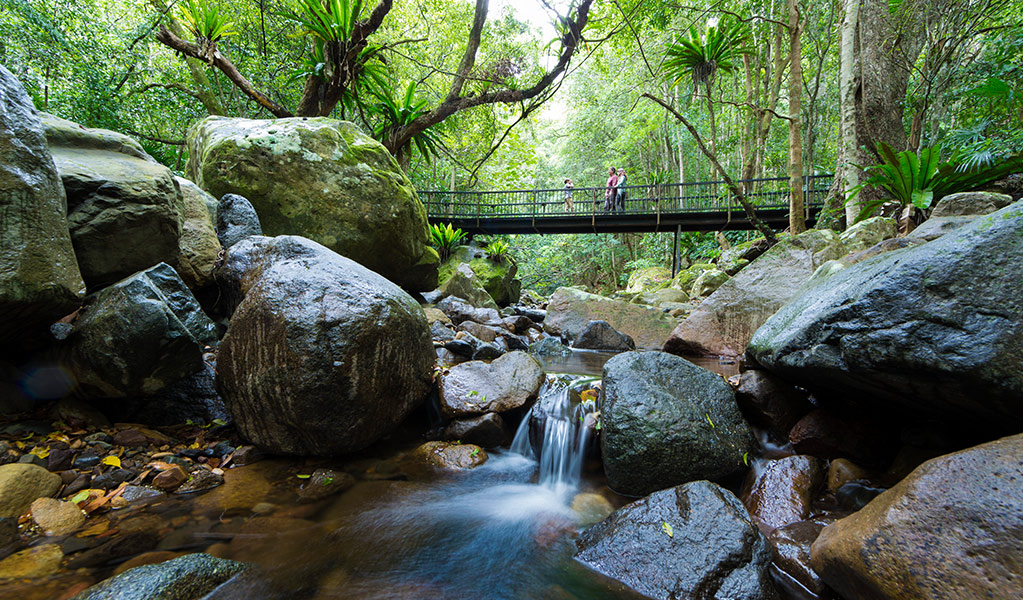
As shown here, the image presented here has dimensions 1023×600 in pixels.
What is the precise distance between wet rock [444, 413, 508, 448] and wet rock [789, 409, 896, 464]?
2.10 m

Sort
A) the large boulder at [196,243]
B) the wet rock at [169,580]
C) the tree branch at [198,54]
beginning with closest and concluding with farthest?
1. the wet rock at [169,580]
2. the large boulder at [196,243]
3. the tree branch at [198,54]

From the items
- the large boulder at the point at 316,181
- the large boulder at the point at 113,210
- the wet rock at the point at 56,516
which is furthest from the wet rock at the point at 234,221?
the wet rock at the point at 56,516

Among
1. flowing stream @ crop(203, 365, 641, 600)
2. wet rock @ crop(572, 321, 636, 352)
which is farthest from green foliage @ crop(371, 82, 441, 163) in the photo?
flowing stream @ crop(203, 365, 641, 600)

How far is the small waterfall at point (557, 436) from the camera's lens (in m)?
3.13

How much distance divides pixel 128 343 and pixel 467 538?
2.30 metres

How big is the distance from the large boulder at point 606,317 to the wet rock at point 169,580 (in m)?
5.98

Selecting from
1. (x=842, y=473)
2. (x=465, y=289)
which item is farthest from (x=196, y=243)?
(x=465, y=289)

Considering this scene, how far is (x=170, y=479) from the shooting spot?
2.42 metres

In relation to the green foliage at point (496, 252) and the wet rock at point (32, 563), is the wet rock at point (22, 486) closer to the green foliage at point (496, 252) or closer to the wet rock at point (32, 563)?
the wet rock at point (32, 563)

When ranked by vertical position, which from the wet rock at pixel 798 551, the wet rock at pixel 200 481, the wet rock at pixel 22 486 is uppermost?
the wet rock at pixel 22 486

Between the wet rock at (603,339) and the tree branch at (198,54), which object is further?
the tree branch at (198,54)

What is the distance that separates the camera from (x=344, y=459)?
9.32ft

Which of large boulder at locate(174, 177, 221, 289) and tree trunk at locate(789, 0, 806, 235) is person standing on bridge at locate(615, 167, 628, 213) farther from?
large boulder at locate(174, 177, 221, 289)

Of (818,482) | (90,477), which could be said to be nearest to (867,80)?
(818,482)
